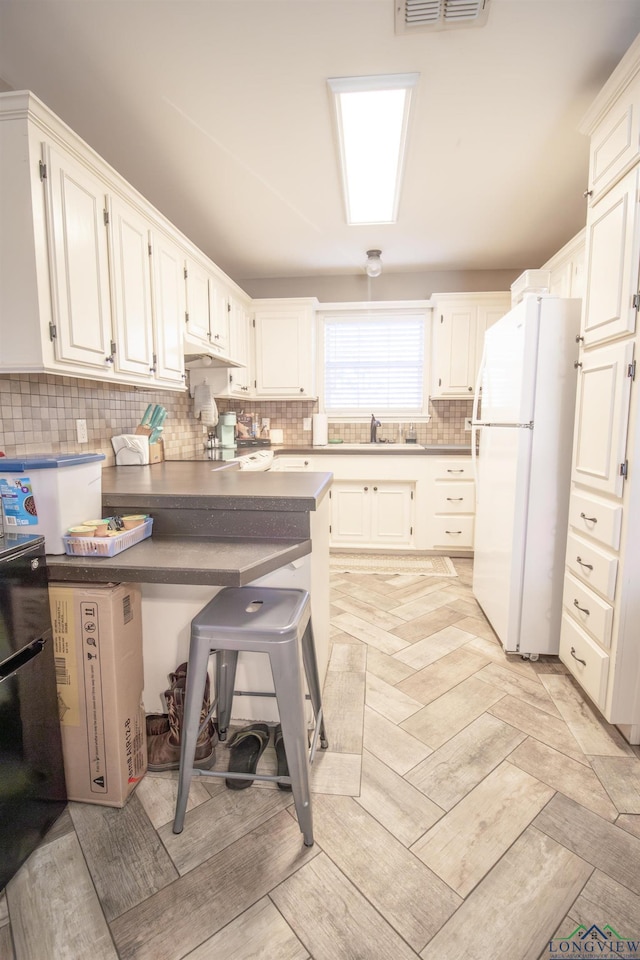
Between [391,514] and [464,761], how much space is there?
7.52 ft

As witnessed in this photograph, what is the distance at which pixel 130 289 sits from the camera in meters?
1.95

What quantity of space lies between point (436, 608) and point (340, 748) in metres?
1.32

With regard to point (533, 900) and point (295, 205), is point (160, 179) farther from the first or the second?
point (533, 900)

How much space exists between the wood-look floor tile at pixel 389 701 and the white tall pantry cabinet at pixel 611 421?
72cm

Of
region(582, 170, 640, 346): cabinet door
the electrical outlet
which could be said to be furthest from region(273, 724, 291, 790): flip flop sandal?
region(582, 170, 640, 346): cabinet door

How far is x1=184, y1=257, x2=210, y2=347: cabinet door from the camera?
8.52ft

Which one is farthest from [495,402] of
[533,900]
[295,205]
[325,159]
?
[533,900]

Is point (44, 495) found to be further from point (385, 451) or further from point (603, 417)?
point (385, 451)

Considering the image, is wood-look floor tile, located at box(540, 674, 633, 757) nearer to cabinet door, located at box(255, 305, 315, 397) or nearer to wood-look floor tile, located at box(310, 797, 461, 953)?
wood-look floor tile, located at box(310, 797, 461, 953)

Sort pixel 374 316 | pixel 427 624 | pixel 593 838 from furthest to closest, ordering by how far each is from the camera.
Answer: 1. pixel 374 316
2. pixel 427 624
3. pixel 593 838

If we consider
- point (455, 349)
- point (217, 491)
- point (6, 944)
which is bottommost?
point (6, 944)

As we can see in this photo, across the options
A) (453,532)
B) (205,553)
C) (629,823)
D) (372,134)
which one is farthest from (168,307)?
(629,823)

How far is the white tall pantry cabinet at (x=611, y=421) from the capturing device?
58.6 inches

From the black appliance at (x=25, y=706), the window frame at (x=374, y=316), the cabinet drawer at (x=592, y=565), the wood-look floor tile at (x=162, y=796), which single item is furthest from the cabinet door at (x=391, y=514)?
the black appliance at (x=25, y=706)
